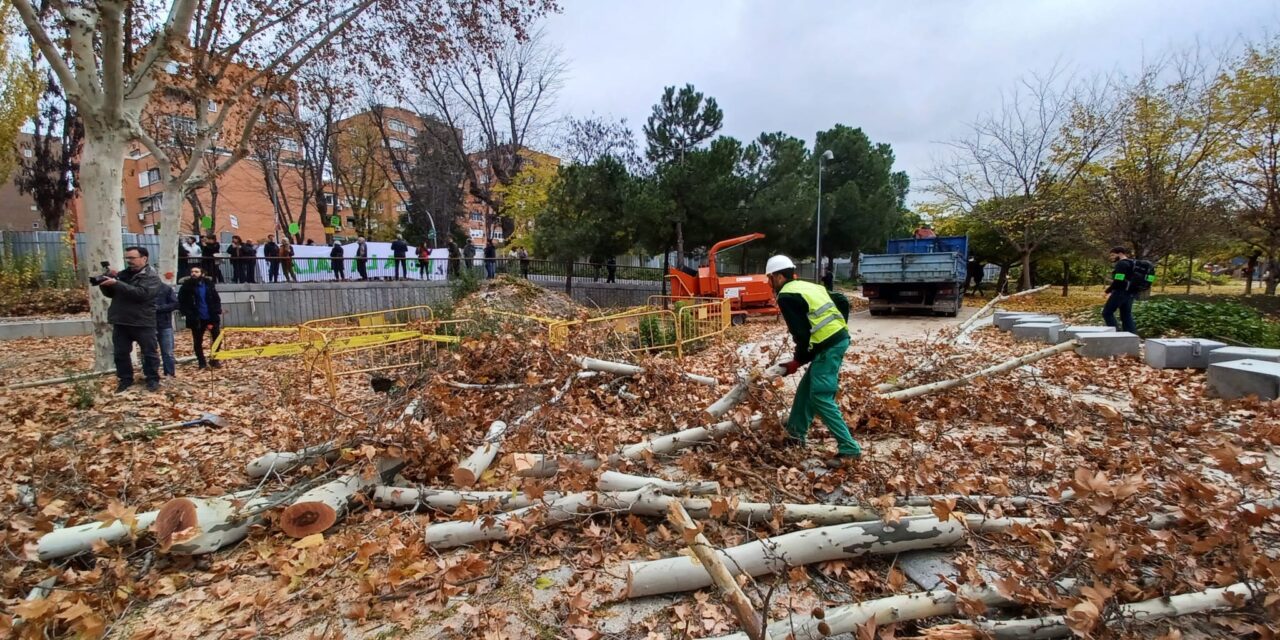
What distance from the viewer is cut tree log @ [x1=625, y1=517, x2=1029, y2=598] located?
2559 mm

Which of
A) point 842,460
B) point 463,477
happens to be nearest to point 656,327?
point 842,460

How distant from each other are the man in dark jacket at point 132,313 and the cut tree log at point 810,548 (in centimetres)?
642

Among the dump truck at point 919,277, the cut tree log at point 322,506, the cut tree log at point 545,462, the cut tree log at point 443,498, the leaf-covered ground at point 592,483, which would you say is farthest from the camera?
the dump truck at point 919,277

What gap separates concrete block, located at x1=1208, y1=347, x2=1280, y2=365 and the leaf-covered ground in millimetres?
390

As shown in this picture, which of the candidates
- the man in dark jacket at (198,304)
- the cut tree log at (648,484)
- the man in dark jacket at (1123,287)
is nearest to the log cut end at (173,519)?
the cut tree log at (648,484)

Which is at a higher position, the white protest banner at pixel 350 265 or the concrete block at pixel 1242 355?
the white protest banner at pixel 350 265

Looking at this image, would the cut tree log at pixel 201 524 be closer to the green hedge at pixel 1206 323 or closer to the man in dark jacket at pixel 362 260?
the green hedge at pixel 1206 323

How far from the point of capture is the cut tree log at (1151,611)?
2062 millimetres

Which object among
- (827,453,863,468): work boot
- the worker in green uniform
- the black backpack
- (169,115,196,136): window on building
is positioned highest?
(169,115,196,136): window on building

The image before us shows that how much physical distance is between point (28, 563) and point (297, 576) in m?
1.47

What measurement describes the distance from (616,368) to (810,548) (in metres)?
3.13

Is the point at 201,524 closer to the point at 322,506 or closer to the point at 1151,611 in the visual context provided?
the point at 322,506

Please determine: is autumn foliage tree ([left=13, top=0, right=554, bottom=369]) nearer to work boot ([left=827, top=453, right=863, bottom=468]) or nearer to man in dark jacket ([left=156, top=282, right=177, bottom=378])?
man in dark jacket ([left=156, top=282, right=177, bottom=378])

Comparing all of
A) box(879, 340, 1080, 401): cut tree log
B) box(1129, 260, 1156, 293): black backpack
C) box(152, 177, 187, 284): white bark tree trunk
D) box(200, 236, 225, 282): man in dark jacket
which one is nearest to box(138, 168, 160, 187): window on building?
box(200, 236, 225, 282): man in dark jacket
